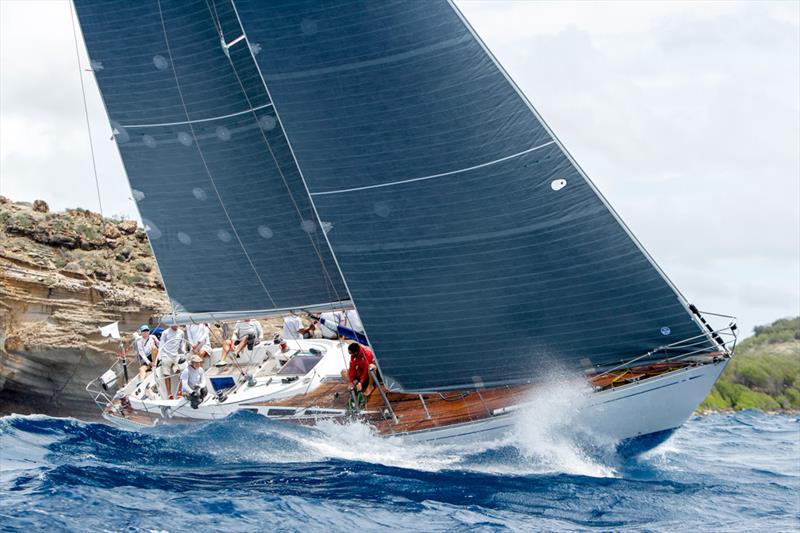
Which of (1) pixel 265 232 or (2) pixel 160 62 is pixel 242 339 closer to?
(1) pixel 265 232

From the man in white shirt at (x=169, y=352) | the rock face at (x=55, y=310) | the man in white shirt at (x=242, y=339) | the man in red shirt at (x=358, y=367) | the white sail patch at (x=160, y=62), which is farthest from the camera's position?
the rock face at (x=55, y=310)

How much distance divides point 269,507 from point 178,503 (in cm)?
110

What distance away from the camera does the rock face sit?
20234 mm

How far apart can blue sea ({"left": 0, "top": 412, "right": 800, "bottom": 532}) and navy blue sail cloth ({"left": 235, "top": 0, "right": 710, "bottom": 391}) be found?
4.78 ft

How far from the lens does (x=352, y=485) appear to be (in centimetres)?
1105

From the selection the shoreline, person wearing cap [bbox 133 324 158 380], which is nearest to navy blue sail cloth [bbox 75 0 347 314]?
person wearing cap [bbox 133 324 158 380]

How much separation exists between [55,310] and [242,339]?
6.66 metres

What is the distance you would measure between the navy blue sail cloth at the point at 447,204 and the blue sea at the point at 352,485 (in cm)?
146

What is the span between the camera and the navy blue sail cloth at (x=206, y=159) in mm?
14742

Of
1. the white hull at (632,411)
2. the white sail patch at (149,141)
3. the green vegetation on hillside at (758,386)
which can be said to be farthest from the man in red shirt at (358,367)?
the green vegetation on hillside at (758,386)

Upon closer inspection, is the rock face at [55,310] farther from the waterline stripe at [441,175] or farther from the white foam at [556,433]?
the white foam at [556,433]

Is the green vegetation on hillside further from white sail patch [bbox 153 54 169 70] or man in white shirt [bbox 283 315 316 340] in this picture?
white sail patch [bbox 153 54 169 70]

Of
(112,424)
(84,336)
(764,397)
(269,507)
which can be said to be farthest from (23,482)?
(764,397)

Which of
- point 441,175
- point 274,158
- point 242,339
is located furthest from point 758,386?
point 441,175
